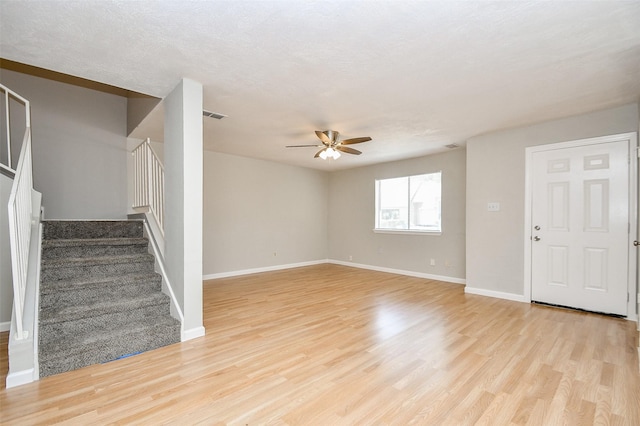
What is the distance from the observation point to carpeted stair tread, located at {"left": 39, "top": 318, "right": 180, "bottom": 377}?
222cm

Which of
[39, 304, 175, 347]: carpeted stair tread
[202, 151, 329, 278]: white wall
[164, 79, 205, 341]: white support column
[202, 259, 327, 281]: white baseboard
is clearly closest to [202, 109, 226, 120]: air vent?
[164, 79, 205, 341]: white support column

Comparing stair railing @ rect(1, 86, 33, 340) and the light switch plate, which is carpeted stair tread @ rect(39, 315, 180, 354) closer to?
stair railing @ rect(1, 86, 33, 340)

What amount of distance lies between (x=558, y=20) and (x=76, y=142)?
5904 millimetres

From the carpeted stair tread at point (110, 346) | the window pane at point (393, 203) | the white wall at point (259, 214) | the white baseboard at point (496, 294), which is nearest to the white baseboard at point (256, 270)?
the white wall at point (259, 214)

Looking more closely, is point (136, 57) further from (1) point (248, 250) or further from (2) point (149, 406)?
(1) point (248, 250)

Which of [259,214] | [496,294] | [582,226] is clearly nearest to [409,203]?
[496,294]

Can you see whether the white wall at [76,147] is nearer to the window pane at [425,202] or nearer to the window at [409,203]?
the window at [409,203]

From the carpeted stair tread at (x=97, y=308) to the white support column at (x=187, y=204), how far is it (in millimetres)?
249

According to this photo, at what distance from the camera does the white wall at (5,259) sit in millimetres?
2725

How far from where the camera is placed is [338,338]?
9.52ft

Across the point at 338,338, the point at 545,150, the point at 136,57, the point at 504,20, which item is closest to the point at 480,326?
the point at 338,338

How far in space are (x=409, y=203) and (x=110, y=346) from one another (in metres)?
5.60

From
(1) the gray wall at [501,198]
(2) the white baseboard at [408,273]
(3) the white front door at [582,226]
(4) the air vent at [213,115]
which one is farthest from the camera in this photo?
(2) the white baseboard at [408,273]

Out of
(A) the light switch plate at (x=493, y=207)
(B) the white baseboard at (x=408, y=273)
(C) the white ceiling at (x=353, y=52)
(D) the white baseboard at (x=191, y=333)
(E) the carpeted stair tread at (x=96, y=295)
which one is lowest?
(B) the white baseboard at (x=408, y=273)
